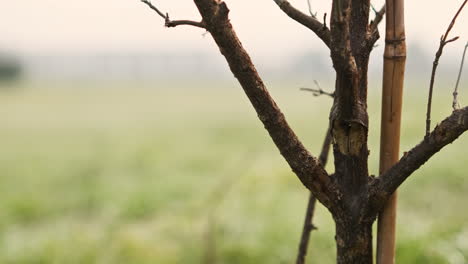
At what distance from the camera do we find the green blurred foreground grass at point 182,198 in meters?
3.03

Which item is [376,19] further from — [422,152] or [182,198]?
[182,198]

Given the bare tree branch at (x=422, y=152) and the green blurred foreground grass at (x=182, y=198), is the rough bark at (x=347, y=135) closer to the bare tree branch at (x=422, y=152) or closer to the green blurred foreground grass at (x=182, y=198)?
the bare tree branch at (x=422, y=152)

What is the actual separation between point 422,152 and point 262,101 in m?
0.28

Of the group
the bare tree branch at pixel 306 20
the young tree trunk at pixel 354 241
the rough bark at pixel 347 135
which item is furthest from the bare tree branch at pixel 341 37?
the young tree trunk at pixel 354 241

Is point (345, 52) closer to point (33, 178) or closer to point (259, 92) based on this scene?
point (259, 92)

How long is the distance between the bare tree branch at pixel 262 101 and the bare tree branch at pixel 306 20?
0.40 ft

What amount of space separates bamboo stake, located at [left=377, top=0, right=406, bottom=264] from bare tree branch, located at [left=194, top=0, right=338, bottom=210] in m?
0.11

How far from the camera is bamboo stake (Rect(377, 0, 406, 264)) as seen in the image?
0.97 meters

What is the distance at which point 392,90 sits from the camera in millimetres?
984

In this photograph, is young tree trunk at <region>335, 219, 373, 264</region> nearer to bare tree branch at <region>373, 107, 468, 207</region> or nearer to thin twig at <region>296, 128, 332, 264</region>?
bare tree branch at <region>373, 107, 468, 207</region>

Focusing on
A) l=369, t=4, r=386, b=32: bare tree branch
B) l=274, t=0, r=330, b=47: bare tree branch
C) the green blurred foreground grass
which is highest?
the green blurred foreground grass

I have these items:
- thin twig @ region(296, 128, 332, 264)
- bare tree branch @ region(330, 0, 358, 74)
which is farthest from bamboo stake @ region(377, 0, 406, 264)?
thin twig @ region(296, 128, 332, 264)

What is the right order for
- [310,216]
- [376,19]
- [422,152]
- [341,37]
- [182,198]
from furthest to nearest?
[182,198]
[310,216]
[376,19]
[422,152]
[341,37]

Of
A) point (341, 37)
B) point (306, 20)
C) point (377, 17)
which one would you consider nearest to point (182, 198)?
point (377, 17)
